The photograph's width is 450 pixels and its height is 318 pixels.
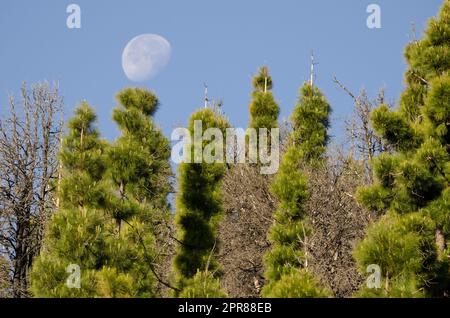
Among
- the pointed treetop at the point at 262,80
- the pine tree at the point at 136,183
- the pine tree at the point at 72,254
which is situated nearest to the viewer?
the pine tree at the point at 72,254

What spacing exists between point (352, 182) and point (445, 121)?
728 cm

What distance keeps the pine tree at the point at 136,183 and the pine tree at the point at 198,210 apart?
0.70 m

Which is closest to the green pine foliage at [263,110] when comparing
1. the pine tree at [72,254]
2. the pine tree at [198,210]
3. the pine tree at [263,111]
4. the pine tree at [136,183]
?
the pine tree at [263,111]

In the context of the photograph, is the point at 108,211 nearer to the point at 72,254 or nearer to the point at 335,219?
the point at 72,254

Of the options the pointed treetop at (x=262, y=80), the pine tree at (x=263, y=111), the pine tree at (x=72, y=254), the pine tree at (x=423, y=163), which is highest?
the pointed treetop at (x=262, y=80)

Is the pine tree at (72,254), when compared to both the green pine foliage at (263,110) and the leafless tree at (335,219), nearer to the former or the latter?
the leafless tree at (335,219)

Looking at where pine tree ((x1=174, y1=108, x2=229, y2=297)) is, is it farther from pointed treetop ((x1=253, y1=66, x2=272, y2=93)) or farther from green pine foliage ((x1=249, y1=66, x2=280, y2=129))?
pointed treetop ((x1=253, y1=66, x2=272, y2=93))

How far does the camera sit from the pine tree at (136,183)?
44.5ft

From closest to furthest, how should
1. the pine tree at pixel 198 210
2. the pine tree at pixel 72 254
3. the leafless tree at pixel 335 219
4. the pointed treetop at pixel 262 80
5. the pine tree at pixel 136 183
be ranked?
the pine tree at pixel 72 254, the pine tree at pixel 136 183, the pine tree at pixel 198 210, the leafless tree at pixel 335 219, the pointed treetop at pixel 262 80

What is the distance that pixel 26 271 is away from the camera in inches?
757

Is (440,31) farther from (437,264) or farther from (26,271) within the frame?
(26,271)

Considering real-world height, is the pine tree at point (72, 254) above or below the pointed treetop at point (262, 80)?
below

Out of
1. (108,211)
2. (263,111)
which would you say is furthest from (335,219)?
(108,211)

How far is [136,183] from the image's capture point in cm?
1534
